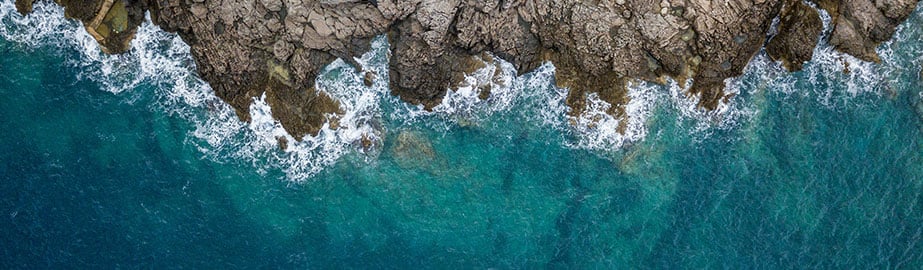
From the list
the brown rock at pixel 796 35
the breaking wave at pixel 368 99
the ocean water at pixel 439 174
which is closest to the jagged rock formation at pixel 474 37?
the brown rock at pixel 796 35

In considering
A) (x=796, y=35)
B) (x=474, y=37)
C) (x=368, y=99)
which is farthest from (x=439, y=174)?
(x=796, y=35)

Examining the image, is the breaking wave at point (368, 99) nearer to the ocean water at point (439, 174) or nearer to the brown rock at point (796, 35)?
the ocean water at point (439, 174)

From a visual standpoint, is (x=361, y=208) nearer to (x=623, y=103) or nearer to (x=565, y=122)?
(x=565, y=122)

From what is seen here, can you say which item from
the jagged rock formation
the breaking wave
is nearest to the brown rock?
the jagged rock formation

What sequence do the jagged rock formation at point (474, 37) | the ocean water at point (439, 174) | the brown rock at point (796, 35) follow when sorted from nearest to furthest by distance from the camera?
the jagged rock formation at point (474, 37)
the brown rock at point (796, 35)
the ocean water at point (439, 174)

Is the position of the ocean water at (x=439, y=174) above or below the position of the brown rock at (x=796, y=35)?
below

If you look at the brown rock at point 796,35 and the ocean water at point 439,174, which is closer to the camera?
the brown rock at point 796,35

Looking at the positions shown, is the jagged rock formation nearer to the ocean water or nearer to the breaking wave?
the breaking wave
